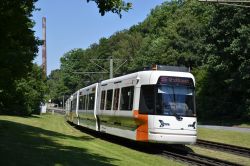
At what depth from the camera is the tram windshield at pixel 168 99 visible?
65.4 ft

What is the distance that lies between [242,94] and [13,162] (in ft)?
144

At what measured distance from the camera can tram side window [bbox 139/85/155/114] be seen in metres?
20.0

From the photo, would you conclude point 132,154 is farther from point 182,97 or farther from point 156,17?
point 156,17

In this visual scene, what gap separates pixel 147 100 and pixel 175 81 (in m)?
1.32

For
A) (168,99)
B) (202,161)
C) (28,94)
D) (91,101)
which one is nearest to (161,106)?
(168,99)

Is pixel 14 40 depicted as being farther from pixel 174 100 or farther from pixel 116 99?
pixel 116 99

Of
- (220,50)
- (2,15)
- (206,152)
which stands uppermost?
(220,50)

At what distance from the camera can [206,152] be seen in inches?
872

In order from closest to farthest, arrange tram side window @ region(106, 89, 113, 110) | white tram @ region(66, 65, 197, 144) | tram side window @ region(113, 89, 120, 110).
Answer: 1. white tram @ region(66, 65, 197, 144)
2. tram side window @ region(113, 89, 120, 110)
3. tram side window @ region(106, 89, 113, 110)

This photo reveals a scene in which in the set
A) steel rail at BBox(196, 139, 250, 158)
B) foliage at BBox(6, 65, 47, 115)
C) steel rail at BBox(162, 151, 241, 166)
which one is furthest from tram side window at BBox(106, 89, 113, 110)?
foliage at BBox(6, 65, 47, 115)

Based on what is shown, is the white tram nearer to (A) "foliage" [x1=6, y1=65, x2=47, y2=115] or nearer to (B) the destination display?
(B) the destination display

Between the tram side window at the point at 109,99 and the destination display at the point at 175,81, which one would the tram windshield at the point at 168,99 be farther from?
the tram side window at the point at 109,99

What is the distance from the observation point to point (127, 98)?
72.2ft

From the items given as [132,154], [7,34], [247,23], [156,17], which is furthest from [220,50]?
[156,17]
